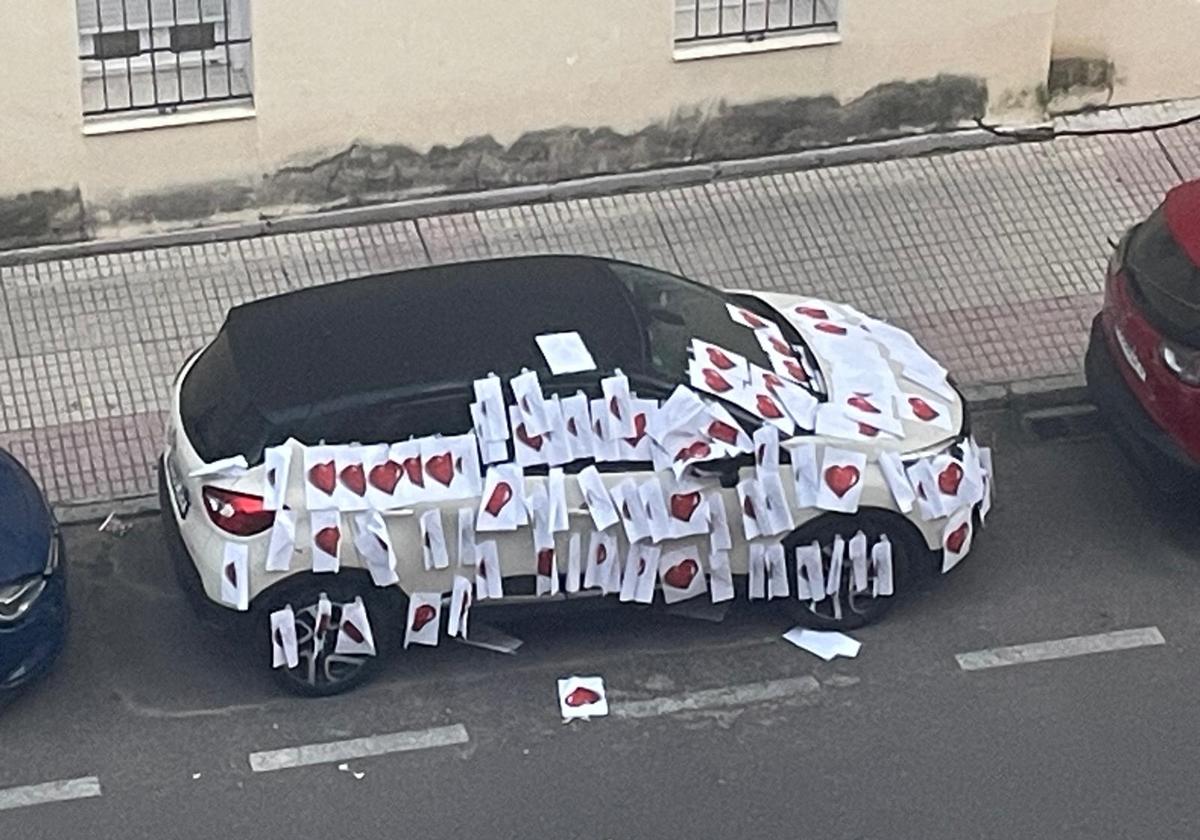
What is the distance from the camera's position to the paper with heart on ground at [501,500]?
1060cm

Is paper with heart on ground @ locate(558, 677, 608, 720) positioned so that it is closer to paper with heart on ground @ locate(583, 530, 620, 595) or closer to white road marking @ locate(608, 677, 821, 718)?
white road marking @ locate(608, 677, 821, 718)

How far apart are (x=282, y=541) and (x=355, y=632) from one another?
1.79 feet

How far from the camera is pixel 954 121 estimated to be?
49.0ft

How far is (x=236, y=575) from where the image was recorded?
1058cm

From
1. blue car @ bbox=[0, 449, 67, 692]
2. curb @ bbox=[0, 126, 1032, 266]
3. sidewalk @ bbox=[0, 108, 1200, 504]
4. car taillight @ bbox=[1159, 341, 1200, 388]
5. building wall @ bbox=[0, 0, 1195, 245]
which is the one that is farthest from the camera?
curb @ bbox=[0, 126, 1032, 266]

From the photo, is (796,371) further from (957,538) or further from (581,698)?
(581,698)

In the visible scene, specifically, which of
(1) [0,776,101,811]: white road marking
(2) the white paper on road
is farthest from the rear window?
(1) [0,776,101,811]: white road marking

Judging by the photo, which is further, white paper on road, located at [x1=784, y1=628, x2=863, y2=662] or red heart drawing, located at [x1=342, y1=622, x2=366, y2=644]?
white paper on road, located at [x1=784, y1=628, x2=863, y2=662]

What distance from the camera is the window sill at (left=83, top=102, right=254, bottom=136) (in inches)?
533

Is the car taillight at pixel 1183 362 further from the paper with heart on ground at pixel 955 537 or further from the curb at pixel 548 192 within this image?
the curb at pixel 548 192

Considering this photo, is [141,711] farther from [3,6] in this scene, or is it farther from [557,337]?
[3,6]

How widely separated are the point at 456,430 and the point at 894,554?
79.0 inches

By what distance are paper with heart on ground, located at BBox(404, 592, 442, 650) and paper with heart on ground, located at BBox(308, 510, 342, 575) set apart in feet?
1.34

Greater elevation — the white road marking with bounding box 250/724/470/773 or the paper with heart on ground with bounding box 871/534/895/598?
the paper with heart on ground with bounding box 871/534/895/598
